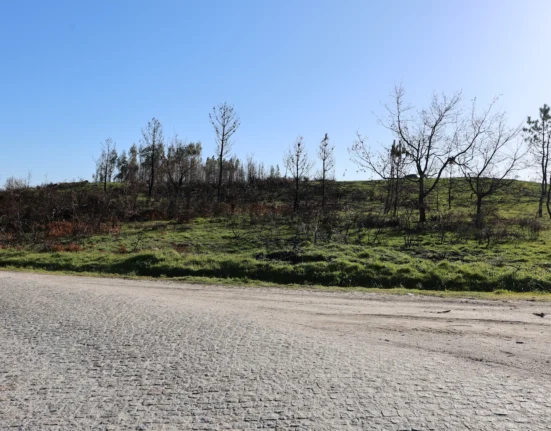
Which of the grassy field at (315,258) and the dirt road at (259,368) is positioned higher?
the grassy field at (315,258)

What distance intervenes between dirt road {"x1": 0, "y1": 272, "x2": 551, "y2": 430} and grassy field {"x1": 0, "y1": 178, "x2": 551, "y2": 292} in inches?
219

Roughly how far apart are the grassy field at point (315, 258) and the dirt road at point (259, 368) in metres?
5.57

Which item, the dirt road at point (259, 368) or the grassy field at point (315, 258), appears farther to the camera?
the grassy field at point (315, 258)

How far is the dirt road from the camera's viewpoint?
365 cm

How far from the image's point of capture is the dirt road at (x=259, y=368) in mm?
3646

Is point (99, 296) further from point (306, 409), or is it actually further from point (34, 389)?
point (306, 409)

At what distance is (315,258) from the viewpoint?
51.5ft

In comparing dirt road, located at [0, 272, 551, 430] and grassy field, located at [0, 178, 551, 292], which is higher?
grassy field, located at [0, 178, 551, 292]

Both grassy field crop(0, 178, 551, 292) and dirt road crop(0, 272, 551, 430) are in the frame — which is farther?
grassy field crop(0, 178, 551, 292)

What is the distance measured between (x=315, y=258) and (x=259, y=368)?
11.2m

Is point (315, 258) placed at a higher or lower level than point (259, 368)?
higher

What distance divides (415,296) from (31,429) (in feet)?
31.6

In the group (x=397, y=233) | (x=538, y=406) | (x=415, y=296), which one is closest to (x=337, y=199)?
(x=397, y=233)

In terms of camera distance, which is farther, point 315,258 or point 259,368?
point 315,258
